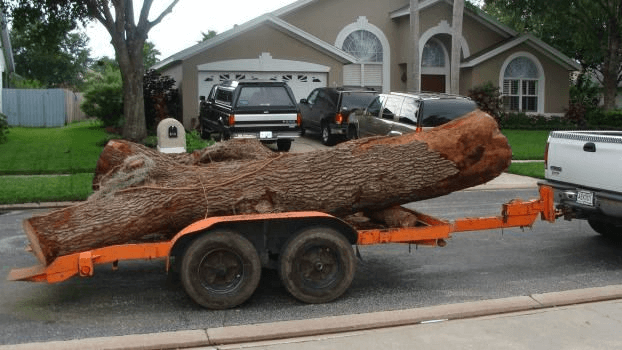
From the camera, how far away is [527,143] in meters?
23.1

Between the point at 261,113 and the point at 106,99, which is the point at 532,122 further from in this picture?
the point at 106,99

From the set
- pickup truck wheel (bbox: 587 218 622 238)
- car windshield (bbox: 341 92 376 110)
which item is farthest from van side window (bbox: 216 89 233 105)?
pickup truck wheel (bbox: 587 218 622 238)

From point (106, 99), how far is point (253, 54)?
635 cm

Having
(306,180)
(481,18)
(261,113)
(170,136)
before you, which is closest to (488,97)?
(481,18)

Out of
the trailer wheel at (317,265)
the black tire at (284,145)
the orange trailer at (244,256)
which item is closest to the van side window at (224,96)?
the black tire at (284,145)

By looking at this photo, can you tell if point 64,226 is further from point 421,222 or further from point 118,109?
point 118,109

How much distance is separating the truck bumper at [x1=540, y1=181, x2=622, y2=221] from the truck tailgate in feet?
0.26

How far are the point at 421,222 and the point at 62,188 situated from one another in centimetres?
848

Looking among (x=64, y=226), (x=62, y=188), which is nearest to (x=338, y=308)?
(x=64, y=226)

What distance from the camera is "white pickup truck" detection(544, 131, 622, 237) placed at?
7457mm

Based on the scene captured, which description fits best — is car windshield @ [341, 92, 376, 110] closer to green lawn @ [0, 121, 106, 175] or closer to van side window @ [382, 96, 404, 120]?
van side window @ [382, 96, 404, 120]

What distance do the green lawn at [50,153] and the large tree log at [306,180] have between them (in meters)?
9.67

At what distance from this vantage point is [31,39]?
22969 millimetres

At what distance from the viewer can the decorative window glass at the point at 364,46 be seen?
95.4ft
